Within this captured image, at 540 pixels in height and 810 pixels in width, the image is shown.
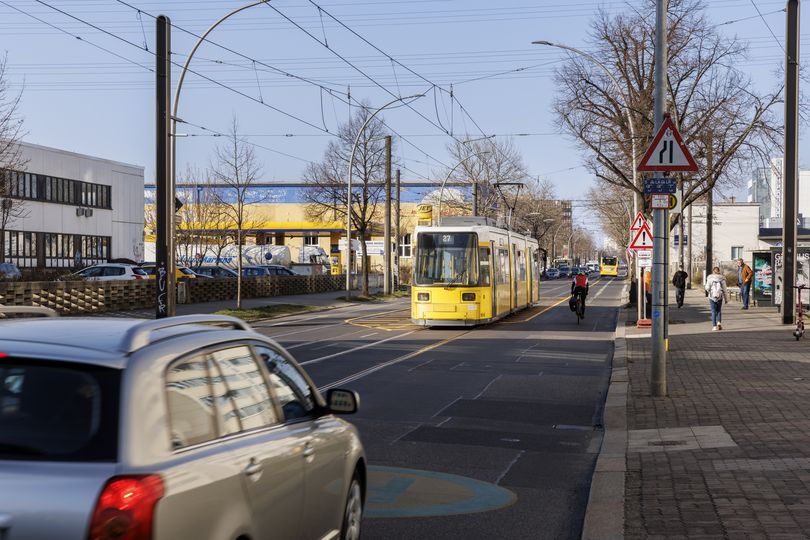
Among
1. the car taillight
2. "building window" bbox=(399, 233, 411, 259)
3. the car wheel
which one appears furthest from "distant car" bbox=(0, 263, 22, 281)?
"building window" bbox=(399, 233, 411, 259)

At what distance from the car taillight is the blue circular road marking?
411 cm

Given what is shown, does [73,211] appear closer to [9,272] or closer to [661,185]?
[9,272]

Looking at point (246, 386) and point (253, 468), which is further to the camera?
point (246, 386)

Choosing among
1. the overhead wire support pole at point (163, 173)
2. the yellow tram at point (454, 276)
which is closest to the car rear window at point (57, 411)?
the overhead wire support pole at point (163, 173)

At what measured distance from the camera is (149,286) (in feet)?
119

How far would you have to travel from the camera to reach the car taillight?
336cm

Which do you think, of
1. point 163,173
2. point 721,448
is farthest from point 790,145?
point 721,448

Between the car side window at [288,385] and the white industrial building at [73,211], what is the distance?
1966 inches

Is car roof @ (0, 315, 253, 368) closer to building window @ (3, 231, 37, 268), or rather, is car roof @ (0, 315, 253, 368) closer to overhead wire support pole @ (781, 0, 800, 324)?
overhead wire support pole @ (781, 0, 800, 324)

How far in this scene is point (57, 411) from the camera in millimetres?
3715

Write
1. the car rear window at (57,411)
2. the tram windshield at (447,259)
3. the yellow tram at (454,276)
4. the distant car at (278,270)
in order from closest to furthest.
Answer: the car rear window at (57,411), the yellow tram at (454,276), the tram windshield at (447,259), the distant car at (278,270)

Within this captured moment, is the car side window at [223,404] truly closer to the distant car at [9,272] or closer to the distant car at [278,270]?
the distant car at [9,272]

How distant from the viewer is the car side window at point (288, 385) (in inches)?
200

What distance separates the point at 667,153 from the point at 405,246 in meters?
81.8
